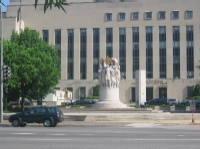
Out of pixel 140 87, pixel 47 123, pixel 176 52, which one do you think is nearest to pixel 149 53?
pixel 176 52

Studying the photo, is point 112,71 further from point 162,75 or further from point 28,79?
point 162,75

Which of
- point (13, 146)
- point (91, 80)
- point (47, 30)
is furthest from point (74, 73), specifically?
point (13, 146)

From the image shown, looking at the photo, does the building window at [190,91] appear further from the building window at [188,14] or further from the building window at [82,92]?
the building window at [82,92]

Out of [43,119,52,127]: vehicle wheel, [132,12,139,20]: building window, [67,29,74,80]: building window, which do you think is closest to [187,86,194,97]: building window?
[132,12,139,20]: building window

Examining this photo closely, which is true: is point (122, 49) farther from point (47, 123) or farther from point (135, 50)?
point (47, 123)

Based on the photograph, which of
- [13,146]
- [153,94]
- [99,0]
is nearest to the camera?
[13,146]

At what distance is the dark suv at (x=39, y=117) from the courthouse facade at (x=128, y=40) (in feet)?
177

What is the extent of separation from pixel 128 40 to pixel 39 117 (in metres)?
56.8

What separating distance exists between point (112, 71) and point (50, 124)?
17.1 metres

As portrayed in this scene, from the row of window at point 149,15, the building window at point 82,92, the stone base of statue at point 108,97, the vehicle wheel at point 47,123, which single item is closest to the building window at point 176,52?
the row of window at point 149,15

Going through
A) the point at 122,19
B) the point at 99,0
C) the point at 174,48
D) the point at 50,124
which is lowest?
the point at 50,124

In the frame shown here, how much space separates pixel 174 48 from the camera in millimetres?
81312

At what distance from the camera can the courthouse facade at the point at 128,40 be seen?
80.5 meters

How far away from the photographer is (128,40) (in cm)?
8256
